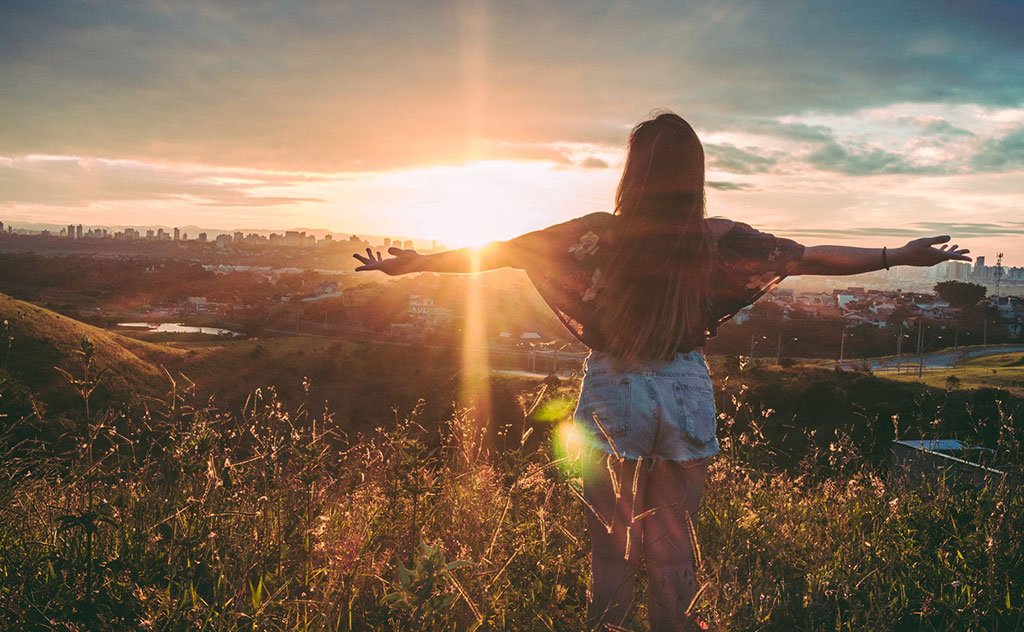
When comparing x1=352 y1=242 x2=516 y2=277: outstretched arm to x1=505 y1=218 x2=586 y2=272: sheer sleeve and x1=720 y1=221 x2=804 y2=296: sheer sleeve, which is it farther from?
x1=720 y1=221 x2=804 y2=296: sheer sleeve

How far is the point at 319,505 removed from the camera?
2.26m

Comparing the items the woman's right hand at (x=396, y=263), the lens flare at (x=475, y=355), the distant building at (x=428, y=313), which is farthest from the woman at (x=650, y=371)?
the distant building at (x=428, y=313)

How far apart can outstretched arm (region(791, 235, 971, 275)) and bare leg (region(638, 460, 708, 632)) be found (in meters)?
0.96

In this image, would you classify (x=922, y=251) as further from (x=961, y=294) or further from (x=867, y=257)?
(x=961, y=294)

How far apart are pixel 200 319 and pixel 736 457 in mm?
97280

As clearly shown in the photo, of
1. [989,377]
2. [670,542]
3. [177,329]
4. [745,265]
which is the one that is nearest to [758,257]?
[745,265]

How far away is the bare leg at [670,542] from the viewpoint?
77.2 inches

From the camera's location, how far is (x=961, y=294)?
80438 millimetres

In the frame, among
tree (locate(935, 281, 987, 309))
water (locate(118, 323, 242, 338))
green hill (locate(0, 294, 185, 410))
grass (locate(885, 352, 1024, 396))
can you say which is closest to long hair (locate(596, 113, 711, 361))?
grass (locate(885, 352, 1024, 396))

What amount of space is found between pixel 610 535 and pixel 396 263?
1406mm

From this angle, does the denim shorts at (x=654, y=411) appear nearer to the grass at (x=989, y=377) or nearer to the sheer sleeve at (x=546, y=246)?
the sheer sleeve at (x=546, y=246)

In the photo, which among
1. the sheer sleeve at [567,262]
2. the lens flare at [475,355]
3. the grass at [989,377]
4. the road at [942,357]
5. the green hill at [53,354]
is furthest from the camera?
the road at [942,357]

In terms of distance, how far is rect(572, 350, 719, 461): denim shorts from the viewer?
1966 mm

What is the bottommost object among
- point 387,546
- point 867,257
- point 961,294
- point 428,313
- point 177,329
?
point 177,329
